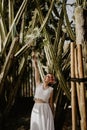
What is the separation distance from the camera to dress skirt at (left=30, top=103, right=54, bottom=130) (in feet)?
19.0

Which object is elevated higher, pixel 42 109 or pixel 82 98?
pixel 82 98

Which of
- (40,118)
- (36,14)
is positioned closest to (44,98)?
(40,118)

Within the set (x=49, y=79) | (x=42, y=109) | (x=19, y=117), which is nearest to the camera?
(x=49, y=79)

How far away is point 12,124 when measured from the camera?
798cm

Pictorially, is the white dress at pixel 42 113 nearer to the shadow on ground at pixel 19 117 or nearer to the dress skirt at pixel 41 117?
the dress skirt at pixel 41 117

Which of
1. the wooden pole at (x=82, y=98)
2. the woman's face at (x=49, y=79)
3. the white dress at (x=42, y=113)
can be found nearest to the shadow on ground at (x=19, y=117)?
the white dress at (x=42, y=113)

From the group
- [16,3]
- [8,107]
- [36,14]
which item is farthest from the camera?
[16,3]

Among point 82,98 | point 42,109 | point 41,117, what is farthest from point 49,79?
point 82,98

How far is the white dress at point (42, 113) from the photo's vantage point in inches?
227

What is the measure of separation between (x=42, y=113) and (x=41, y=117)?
0.07m

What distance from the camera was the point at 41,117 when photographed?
584 centimetres

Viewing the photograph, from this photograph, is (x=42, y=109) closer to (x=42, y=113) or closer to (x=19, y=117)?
(x=42, y=113)

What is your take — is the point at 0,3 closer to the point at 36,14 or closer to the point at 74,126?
the point at 36,14

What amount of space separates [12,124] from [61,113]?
1.00 metres
